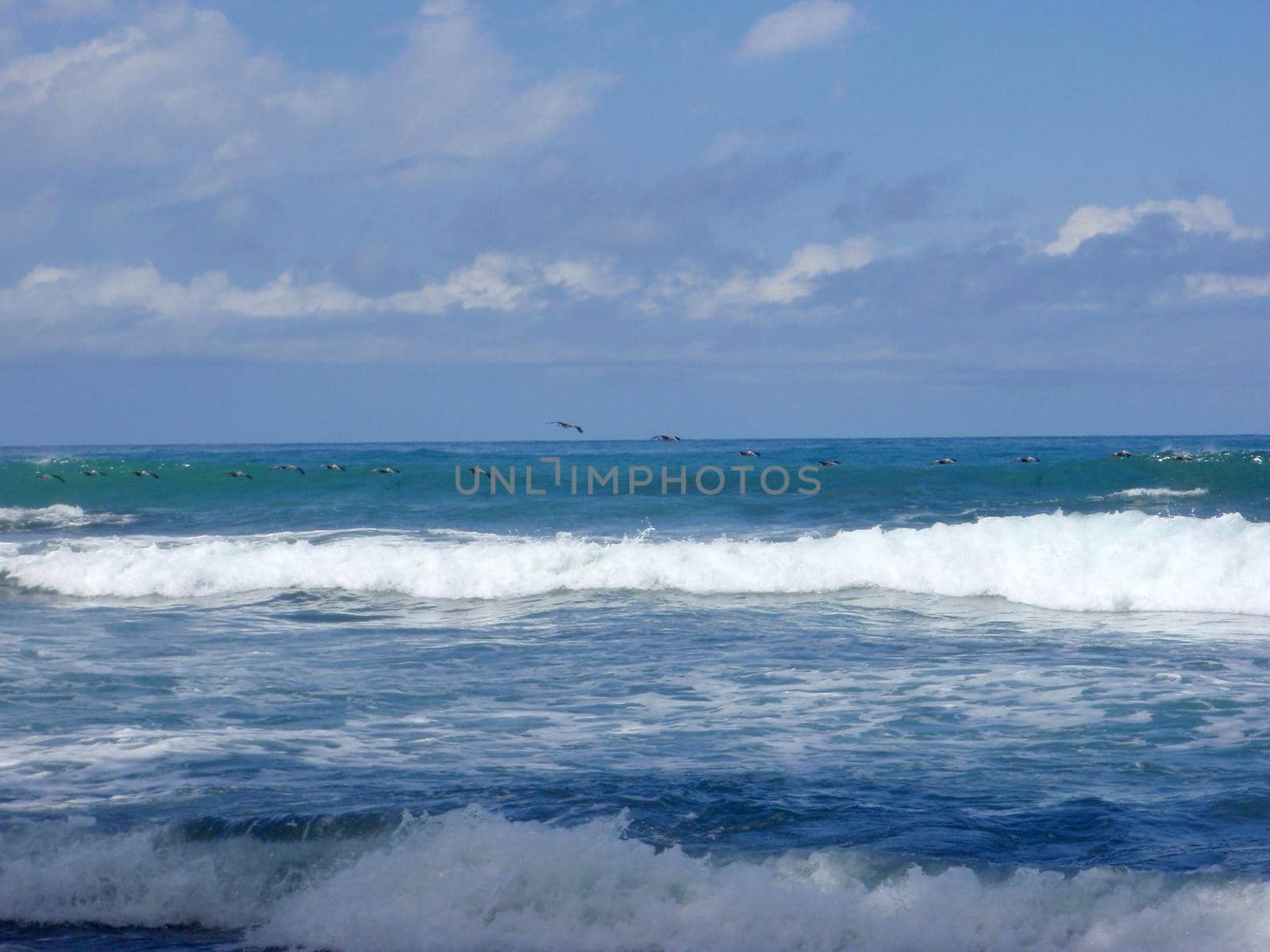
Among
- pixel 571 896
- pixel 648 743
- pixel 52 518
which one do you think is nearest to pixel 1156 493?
pixel 648 743

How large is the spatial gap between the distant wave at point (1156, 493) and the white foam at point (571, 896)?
75.9 feet

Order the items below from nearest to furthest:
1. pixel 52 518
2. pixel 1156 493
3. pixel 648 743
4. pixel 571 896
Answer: pixel 571 896 < pixel 648 743 < pixel 1156 493 < pixel 52 518

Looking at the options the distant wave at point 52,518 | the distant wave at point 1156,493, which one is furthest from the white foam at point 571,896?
the distant wave at point 52,518

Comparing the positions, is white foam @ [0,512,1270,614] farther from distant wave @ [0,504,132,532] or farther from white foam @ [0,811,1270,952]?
distant wave @ [0,504,132,532]

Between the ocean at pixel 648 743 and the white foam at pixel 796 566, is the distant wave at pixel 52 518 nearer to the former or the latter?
the ocean at pixel 648 743

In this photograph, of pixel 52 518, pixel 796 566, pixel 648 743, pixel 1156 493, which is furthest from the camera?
pixel 52 518

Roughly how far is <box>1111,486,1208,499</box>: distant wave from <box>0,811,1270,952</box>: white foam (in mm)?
23144

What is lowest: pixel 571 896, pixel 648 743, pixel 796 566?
pixel 571 896

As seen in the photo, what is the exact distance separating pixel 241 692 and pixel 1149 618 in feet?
31.7

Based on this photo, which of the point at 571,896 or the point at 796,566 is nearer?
the point at 571,896

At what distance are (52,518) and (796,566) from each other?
20975 mm

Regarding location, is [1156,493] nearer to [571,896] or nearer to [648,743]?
[648,743]

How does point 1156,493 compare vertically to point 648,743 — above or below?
above

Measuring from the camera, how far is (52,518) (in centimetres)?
2911
